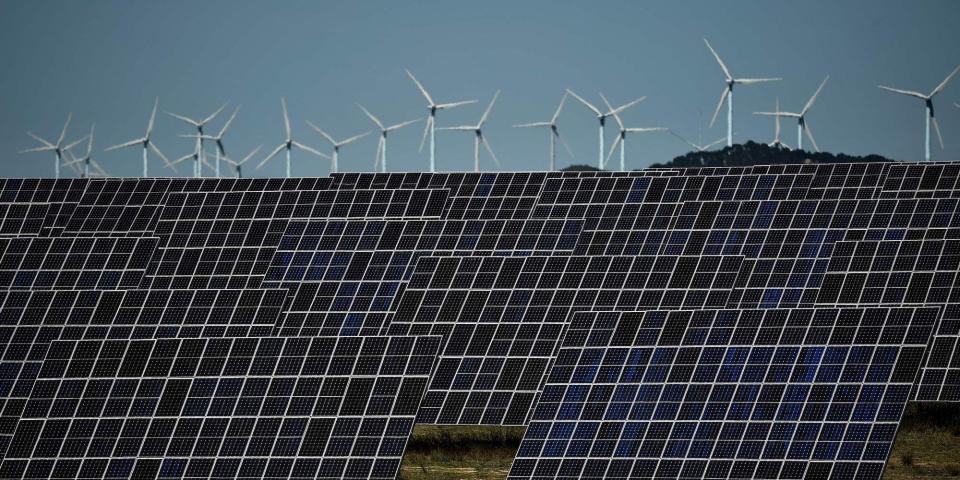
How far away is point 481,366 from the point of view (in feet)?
165

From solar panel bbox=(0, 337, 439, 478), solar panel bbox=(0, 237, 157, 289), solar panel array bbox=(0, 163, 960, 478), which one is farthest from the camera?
solar panel bbox=(0, 237, 157, 289)

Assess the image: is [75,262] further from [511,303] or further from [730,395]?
[730,395]

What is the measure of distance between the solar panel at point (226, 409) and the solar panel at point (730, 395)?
3519 millimetres

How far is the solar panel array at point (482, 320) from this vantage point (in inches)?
1495

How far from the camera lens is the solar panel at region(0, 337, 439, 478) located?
37594 mm

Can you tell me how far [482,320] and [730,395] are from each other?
599 inches

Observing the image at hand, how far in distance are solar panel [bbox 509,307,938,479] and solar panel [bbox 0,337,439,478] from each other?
139 inches

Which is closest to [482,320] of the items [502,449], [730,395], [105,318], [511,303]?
[511,303]

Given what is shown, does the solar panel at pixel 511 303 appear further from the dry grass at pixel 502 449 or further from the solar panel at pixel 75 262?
the solar panel at pixel 75 262

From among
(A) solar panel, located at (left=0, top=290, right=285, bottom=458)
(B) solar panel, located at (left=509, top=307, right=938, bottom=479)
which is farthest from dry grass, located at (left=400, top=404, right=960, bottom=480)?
(A) solar panel, located at (left=0, top=290, right=285, bottom=458)

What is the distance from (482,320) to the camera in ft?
174

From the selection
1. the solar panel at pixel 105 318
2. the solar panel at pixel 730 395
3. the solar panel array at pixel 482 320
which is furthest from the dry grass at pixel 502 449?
the solar panel at pixel 105 318

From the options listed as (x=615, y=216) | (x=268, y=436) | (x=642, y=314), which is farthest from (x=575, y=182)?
(x=268, y=436)

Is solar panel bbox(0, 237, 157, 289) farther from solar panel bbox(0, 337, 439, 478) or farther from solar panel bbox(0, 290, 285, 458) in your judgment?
solar panel bbox(0, 337, 439, 478)
